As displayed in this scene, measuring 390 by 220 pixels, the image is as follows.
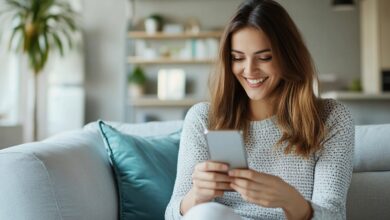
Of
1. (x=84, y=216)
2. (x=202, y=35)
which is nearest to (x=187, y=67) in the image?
(x=202, y=35)

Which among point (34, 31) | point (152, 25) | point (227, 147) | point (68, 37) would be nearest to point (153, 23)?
point (152, 25)

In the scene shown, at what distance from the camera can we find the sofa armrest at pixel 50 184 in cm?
138

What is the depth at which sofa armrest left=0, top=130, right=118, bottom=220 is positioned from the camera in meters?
1.38

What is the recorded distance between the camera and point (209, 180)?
1300 millimetres

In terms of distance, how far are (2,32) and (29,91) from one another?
74 centimetres

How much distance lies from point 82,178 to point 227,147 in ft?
1.89

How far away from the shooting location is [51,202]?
Answer: 141cm

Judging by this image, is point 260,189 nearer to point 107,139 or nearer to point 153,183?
point 153,183

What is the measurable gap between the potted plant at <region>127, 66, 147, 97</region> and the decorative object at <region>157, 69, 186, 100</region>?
21cm

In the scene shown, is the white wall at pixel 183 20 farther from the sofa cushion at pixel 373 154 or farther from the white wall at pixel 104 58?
the sofa cushion at pixel 373 154

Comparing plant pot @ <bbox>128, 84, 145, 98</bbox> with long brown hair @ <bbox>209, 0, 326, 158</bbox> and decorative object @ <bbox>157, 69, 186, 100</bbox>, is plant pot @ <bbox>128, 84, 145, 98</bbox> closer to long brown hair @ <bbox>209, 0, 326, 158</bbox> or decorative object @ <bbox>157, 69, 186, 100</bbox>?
decorative object @ <bbox>157, 69, 186, 100</bbox>

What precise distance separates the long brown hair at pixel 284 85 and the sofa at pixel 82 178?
0.40m

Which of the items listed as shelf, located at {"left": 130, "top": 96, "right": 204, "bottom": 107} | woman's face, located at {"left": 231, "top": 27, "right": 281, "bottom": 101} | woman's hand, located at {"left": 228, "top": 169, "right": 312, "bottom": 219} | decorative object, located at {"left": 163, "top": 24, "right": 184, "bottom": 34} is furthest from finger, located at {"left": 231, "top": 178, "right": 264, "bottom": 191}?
decorative object, located at {"left": 163, "top": 24, "right": 184, "bottom": 34}

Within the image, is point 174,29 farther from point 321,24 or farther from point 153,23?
point 321,24
